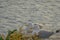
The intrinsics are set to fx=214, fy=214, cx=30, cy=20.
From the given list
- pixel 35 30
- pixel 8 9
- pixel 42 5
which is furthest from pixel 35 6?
pixel 35 30

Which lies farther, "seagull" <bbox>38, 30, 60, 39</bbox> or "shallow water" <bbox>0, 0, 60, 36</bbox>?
"shallow water" <bbox>0, 0, 60, 36</bbox>

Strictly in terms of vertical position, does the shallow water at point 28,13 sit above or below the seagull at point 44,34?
below

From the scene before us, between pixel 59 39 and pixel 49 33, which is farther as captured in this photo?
pixel 49 33

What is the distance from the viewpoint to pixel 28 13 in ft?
11.2

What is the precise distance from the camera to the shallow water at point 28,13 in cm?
297

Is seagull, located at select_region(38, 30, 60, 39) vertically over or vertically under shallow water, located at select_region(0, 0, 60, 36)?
over

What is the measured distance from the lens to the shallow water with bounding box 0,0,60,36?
2.97 meters

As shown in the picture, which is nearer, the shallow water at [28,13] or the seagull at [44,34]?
the seagull at [44,34]

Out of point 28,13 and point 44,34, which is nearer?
point 44,34

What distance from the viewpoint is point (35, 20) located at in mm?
3070

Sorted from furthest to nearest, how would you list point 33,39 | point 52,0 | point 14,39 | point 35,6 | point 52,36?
point 52,0 → point 35,6 → point 52,36 → point 33,39 → point 14,39

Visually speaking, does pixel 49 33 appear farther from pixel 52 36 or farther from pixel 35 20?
pixel 35 20

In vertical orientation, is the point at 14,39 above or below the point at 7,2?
above

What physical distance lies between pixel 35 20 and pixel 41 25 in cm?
25
